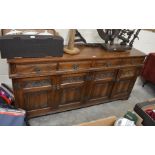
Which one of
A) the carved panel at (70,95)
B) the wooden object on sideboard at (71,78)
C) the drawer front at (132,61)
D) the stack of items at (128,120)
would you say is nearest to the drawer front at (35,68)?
the wooden object on sideboard at (71,78)

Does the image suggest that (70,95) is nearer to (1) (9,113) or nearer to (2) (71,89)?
(2) (71,89)

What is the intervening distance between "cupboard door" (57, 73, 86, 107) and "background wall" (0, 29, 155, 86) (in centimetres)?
53

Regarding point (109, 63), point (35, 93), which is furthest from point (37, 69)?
point (109, 63)

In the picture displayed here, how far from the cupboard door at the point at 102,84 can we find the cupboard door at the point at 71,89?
0.50 feet

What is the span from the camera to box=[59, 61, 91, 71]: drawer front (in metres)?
1.65

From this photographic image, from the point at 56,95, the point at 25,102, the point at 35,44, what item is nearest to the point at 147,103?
the point at 56,95

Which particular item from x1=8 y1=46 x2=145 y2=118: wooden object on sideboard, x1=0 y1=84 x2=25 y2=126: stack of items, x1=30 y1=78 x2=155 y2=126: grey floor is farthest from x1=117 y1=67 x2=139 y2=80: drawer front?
x1=0 y1=84 x2=25 y2=126: stack of items

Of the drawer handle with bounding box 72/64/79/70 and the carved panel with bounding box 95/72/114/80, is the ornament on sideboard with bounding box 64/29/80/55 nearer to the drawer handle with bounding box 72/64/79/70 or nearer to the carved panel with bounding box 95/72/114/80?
the drawer handle with bounding box 72/64/79/70

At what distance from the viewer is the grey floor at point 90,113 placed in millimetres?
1930

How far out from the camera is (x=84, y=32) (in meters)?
2.07

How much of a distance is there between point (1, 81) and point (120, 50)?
1.55m

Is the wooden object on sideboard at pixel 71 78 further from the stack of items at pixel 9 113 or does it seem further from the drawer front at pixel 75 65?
the stack of items at pixel 9 113
